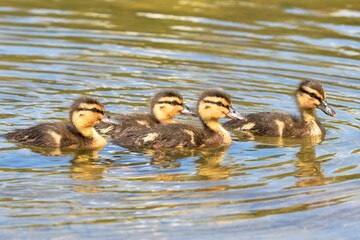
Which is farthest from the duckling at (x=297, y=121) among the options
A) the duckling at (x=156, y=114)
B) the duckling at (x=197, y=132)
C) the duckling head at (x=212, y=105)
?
the duckling at (x=156, y=114)

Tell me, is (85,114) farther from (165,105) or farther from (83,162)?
(165,105)

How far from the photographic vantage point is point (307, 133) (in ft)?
31.8

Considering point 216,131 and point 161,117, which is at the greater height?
point 161,117

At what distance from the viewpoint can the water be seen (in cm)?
678

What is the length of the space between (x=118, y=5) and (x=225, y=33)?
2410 millimetres

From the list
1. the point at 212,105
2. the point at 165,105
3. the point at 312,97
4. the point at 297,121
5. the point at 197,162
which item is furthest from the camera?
the point at 312,97

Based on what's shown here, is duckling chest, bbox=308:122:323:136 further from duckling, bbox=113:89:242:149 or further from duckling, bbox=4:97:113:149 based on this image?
duckling, bbox=4:97:113:149

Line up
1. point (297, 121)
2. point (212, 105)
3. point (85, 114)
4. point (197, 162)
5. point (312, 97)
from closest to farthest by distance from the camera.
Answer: point (197, 162), point (85, 114), point (212, 105), point (297, 121), point (312, 97)

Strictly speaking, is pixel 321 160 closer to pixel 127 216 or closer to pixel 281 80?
pixel 127 216

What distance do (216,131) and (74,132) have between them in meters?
1.33

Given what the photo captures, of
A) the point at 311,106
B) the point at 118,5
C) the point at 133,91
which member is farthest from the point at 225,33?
the point at 311,106

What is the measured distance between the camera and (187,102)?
1075 cm

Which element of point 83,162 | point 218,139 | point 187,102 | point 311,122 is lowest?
point 83,162

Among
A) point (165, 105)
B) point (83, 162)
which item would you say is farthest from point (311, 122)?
point (83, 162)
